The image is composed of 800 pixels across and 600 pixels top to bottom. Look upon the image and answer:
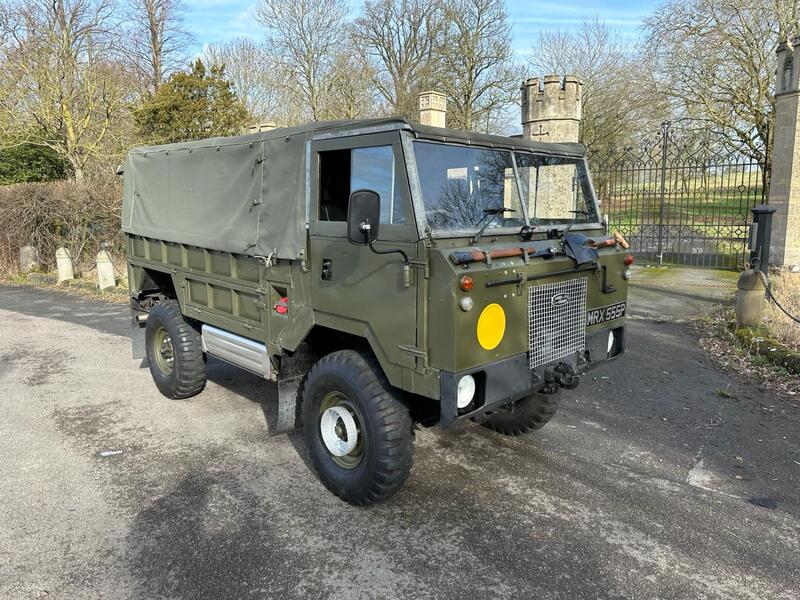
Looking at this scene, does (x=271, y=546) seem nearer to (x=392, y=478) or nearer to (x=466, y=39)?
(x=392, y=478)

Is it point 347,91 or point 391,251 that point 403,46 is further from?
point 391,251

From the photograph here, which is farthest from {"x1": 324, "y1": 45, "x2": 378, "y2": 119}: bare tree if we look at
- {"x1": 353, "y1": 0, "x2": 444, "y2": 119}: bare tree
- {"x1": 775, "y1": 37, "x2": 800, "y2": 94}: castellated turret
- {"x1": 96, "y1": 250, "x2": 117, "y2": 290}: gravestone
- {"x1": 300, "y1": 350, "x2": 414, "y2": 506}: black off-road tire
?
{"x1": 300, "y1": 350, "x2": 414, "y2": 506}: black off-road tire

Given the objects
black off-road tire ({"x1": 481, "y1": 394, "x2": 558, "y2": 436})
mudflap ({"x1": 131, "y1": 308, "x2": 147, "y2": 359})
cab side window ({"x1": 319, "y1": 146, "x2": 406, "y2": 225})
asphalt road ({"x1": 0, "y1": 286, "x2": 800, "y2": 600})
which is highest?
cab side window ({"x1": 319, "y1": 146, "x2": 406, "y2": 225})

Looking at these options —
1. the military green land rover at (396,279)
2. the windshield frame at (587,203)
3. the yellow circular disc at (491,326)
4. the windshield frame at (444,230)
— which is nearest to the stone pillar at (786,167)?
the windshield frame at (587,203)

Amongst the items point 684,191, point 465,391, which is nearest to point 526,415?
point 465,391

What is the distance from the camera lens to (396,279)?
340cm

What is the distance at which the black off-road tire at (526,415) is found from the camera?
465 cm

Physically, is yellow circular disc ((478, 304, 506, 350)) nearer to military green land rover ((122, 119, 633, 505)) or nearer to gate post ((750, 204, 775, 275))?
military green land rover ((122, 119, 633, 505))

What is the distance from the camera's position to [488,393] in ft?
11.1

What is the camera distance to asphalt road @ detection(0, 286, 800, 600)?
9.98 ft

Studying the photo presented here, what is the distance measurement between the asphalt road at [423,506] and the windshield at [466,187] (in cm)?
182

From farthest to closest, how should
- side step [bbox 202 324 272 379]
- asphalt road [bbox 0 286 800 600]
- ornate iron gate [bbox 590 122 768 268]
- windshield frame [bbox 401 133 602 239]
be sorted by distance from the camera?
ornate iron gate [bbox 590 122 768 268] < side step [bbox 202 324 272 379] < windshield frame [bbox 401 133 602 239] < asphalt road [bbox 0 286 800 600]

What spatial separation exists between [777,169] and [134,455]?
39.6 ft

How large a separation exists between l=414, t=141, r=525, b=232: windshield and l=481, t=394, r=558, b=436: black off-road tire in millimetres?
1538
